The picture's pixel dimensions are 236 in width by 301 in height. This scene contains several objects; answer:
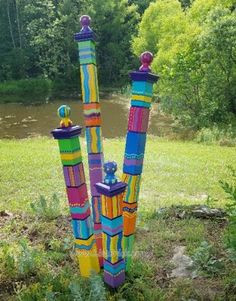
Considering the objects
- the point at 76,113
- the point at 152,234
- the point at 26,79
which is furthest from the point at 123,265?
the point at 26,79

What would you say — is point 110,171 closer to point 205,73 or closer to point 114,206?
point 114,206

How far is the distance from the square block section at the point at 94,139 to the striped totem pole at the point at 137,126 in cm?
23

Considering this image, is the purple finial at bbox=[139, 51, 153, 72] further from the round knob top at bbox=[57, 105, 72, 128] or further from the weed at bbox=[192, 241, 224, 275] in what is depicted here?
the weed at bbox=[192, 241, 224, 275]

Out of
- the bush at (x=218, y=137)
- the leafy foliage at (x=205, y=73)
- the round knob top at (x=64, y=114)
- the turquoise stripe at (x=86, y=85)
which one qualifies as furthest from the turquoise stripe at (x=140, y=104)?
the leafy foliage at (x=205, y=73)

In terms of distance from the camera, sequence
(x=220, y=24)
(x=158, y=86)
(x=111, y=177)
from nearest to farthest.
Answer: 1. (x=111, y=177)
2. (x=220, y=24)
3. (x=158, y=86)

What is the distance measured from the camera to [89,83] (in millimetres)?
2664

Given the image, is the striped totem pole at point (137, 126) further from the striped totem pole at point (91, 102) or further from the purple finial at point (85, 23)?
the purple finial at point (85, 23)

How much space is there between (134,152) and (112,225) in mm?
492

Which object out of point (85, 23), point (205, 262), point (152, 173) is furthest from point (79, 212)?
point (152, 173)

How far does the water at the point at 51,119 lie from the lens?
1601 centimetres

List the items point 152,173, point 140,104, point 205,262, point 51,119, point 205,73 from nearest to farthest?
point 140,104 < point 205,262 < point 152,173 < point 205,73 < point 51,119

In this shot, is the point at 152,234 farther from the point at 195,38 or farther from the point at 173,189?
the point at 195,38

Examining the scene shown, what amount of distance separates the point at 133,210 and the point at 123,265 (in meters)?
0.37

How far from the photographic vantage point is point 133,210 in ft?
9.05
